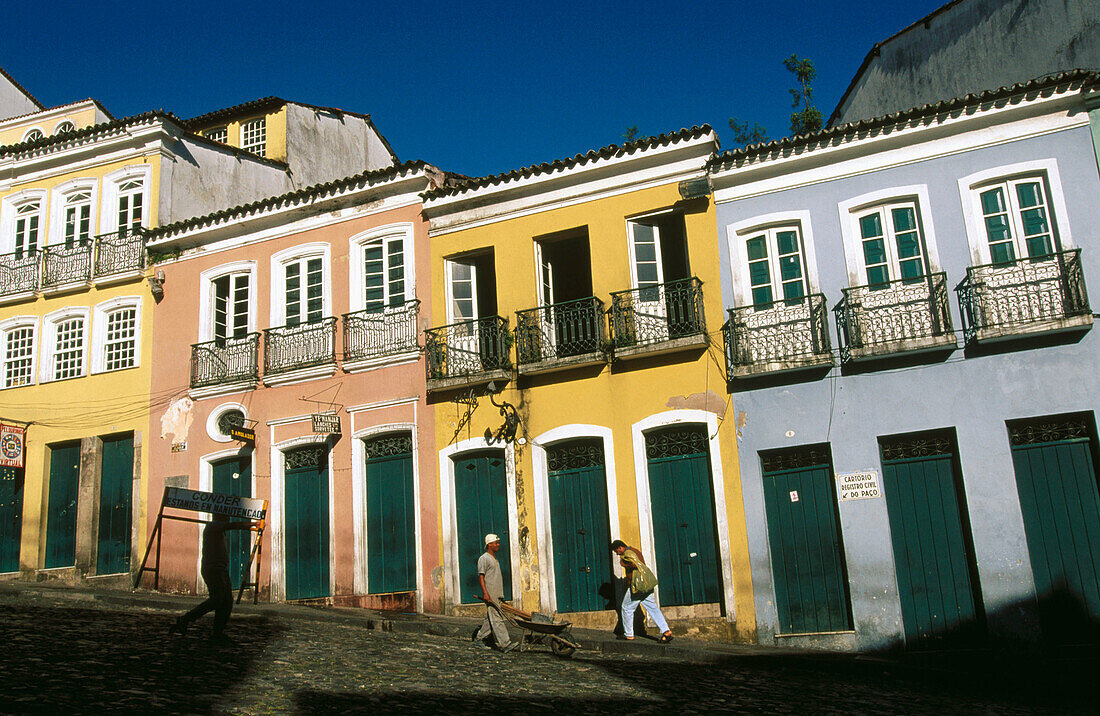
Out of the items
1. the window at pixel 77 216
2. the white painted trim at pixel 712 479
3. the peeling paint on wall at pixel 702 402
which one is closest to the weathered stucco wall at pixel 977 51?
the peeling paint on wall at pixel 702 402

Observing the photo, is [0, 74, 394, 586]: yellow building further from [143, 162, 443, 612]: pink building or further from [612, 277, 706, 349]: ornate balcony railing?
[612, 277, 706, 349]: ornate balcony railing

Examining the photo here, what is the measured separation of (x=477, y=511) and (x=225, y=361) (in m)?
6.07

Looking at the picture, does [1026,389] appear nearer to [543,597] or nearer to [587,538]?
Result: [587,538]

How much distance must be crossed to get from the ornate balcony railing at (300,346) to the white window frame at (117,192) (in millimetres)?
4476

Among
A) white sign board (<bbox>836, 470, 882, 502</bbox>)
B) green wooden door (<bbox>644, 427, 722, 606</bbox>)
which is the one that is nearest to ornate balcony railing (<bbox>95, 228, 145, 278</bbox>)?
green wooden door (<bbox>644, 427, 722, 606</bbox>)

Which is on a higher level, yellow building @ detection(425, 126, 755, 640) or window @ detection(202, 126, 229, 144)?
window @ detection(202, 126, 229, 144)

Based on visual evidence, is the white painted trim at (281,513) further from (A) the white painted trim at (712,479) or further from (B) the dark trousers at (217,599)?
(A) the white painted trim at (712,479)

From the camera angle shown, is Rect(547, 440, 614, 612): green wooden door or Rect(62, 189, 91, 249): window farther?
Rect(62, 189, 91, 249): window

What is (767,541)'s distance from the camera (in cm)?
1376

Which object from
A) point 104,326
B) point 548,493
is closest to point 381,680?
point 548,493

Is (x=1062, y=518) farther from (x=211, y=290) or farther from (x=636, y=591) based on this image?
(x=211, y=290)

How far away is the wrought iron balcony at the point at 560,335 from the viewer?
50.2 feet

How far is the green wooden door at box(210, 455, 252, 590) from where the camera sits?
1703 centimetres

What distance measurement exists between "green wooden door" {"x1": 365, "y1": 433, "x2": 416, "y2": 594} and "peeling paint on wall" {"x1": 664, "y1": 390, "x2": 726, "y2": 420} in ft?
15.8
